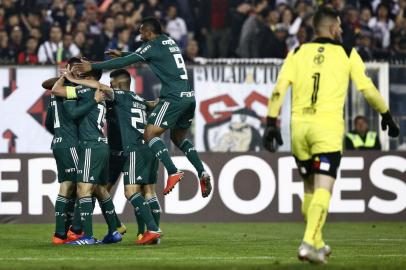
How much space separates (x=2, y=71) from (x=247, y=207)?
4.77m

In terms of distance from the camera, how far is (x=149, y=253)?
1345 cm

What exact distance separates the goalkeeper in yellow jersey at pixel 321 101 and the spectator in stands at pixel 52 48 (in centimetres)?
1204

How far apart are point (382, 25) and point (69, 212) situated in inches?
469

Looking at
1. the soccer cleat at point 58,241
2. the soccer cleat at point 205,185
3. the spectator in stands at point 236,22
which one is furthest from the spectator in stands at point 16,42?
the soccer cleat at point 205,185

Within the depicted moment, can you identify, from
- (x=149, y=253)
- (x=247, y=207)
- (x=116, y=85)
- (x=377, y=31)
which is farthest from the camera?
(x=377, y=31)

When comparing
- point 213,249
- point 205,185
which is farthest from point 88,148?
point 213,249

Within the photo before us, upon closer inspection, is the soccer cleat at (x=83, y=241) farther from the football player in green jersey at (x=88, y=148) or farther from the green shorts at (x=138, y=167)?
the green shorts at (x=138, y=167)

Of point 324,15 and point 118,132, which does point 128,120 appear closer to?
point 118,132

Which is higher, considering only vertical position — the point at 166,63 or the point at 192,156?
the point at 166,63

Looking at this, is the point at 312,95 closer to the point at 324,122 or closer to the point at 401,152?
the point at 324,122

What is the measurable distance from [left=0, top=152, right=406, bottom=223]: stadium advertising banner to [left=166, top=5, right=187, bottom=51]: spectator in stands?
5.12 metres

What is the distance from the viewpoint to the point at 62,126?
1518cm

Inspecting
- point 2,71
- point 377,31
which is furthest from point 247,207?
point 377,31

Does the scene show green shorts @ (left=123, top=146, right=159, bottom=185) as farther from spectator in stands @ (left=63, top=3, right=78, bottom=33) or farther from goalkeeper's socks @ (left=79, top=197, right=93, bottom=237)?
spectator in stands @ (left=63, top=3, right=78, bottom=33)
